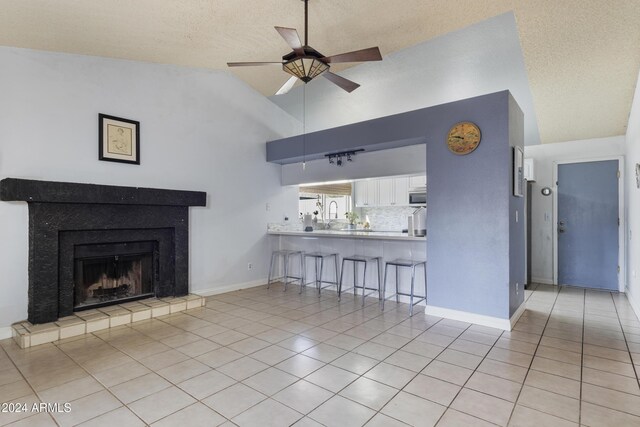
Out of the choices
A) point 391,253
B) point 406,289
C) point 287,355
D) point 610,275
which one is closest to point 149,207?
point 287,355

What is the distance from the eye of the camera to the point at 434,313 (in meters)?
3.86

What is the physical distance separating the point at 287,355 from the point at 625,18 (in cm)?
396

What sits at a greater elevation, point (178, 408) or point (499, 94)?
point (499, 94)

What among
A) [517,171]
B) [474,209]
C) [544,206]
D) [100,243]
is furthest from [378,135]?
[100,243]

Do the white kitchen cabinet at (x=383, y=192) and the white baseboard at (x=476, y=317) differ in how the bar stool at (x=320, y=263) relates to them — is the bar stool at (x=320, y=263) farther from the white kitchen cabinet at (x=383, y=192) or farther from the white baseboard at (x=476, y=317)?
the white kitchen cabinet at (x=383, y=192)

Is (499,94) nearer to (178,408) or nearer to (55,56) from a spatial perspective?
(178,408)

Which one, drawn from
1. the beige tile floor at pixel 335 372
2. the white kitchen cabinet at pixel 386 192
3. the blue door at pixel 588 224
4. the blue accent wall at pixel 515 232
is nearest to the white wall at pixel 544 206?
the blue door at pixel 588 224

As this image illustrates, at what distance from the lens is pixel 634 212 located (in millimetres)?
4082

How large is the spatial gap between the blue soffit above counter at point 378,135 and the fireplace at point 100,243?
5.39ft

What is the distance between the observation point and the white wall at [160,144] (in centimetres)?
327

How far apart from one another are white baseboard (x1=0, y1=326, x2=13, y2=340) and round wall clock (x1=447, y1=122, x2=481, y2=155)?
480 cm

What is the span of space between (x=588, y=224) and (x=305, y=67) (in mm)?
5199

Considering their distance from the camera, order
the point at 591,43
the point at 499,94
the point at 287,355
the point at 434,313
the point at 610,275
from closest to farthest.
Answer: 1. the point at 287,355
2. the point at 591,43
3. the point at 499,94
4. the point at 434,313
5. the point at 610,275

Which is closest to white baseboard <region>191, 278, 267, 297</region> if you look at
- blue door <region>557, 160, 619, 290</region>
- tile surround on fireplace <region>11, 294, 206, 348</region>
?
tile surround on fireplace <region>11, 294, 206, 348</region>
